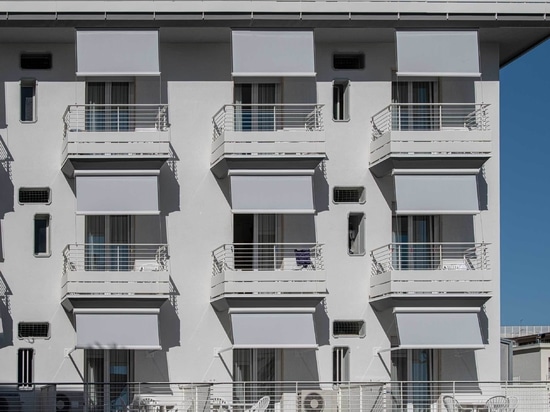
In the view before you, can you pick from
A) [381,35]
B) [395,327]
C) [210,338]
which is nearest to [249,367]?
[210,338]

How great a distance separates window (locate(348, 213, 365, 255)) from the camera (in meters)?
Result: 32.8

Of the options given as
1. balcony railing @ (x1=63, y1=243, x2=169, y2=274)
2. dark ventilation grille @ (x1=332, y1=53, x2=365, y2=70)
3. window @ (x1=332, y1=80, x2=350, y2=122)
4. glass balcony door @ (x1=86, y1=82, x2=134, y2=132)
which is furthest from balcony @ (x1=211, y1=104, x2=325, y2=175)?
balcony railing @ (x1=63, y1=243, x2=169, y2=274)

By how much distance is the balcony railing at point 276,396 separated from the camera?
30.5 metres

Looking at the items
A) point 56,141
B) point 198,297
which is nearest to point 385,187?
point 198,297

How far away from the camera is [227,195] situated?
1282 inches

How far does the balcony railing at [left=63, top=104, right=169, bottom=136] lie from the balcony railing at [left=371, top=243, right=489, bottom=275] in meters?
6.29

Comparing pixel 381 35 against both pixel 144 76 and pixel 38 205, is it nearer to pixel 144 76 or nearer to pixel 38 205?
pixel 144 76

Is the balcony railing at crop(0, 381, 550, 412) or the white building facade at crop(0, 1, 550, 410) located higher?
the white building facade at crop(0, 1, 550, 410)

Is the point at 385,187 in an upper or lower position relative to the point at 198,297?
upper

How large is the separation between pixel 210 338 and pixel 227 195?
3579 mm

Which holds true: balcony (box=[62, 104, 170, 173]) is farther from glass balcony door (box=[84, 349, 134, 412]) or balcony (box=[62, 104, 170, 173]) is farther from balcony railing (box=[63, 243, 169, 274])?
glass balcony door (box=[84, 349, 134, 412])

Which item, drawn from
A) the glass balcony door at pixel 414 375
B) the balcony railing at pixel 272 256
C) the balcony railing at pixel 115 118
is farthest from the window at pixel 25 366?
the glass balcony door at pixel 414 375

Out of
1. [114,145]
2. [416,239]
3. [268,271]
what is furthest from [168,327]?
[416,239]

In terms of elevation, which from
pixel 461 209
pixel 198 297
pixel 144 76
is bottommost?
pixel 198 297
